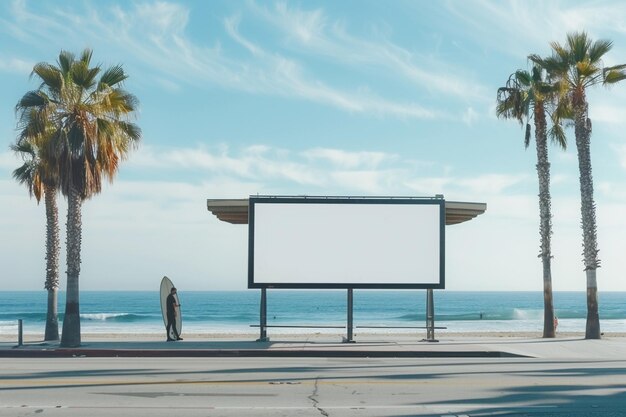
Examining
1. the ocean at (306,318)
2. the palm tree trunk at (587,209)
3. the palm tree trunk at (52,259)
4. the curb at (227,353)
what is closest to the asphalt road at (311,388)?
the curb at (227,353)

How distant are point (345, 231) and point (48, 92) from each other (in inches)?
352

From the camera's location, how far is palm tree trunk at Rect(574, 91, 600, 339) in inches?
1041

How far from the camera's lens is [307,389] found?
44.1 feet

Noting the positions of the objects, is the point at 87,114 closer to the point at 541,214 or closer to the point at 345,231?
the point at 345,231

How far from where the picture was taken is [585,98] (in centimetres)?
2678

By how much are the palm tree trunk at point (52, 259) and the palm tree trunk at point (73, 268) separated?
8.86 ft

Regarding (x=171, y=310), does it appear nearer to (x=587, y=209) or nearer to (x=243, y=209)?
(x=243, y=209)

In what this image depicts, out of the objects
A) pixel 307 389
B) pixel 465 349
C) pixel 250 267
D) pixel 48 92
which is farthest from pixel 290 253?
pixel 307 389

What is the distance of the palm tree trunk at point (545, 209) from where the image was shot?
27.5 m

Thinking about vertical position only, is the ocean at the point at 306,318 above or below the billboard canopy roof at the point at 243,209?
below

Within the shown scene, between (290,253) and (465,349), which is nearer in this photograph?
(465,349)

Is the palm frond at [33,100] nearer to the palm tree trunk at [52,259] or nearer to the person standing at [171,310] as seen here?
the palm tree trunk at [52,259]

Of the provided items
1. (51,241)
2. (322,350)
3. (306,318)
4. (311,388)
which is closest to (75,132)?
(51,241)

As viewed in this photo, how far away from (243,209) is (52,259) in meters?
5.98
